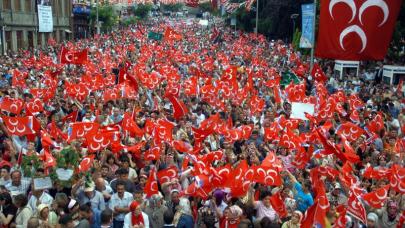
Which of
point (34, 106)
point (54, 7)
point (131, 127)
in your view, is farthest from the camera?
point (54, 7)

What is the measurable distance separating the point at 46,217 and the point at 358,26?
12.9 meters

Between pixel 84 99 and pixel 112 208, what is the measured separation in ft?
31.2

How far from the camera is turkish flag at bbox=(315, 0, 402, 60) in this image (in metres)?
17.6

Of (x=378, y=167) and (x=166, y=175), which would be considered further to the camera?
(x=378, y=167)

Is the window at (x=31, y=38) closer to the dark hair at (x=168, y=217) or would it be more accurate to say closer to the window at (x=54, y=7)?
the window at (x=54, y=7)

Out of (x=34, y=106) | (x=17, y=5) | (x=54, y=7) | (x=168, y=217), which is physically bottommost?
(x=54, y=7)

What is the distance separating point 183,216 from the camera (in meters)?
7.53

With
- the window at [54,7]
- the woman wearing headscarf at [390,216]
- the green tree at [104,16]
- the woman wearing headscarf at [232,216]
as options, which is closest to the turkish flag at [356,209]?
the woman wearing headscarf at [390,216]

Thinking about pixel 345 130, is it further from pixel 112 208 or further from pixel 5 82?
pixel 5 82

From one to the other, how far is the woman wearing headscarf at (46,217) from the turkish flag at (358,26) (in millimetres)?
12772

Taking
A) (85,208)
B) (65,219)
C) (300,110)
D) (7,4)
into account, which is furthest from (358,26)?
(7,4)

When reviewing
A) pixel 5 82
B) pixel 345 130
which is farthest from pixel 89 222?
pixel 5 82

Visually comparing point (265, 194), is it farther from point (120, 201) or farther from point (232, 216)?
point (120, 201)

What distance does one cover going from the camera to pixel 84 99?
16938 millimetres
